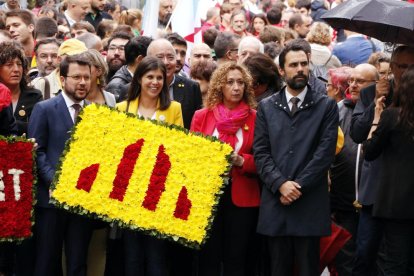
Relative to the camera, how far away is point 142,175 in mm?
9117

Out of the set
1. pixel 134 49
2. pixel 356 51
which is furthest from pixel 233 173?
pixel 356 51

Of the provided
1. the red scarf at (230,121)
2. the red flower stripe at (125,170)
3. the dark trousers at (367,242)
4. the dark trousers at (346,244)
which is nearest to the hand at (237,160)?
the red scarf at (230,121)

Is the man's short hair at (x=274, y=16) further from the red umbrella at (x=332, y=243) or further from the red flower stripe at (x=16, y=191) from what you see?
the red flower stripe at (x=16, y=191)

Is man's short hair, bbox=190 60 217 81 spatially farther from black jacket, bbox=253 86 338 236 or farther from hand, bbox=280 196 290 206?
hand, bbox=280 196 290 206

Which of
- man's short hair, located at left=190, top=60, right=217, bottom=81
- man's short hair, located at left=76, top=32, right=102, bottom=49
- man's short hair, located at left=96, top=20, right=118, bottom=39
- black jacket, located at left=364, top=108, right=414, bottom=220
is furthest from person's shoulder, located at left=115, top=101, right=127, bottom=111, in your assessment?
man's short hair, located at left=96, top=20, right=118, bottom=39

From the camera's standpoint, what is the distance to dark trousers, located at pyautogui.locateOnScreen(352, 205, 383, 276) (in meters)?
9.58

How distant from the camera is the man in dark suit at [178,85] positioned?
1052cm

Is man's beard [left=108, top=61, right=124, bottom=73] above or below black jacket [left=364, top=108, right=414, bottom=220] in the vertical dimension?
below

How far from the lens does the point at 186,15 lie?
14344 mm

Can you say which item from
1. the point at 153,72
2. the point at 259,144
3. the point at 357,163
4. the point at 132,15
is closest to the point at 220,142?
the point at 259,144

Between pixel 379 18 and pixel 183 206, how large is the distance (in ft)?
7.80

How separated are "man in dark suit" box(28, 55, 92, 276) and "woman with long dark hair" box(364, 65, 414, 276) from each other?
2678 millimetres

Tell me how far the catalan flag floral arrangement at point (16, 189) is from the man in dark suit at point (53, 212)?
20cm

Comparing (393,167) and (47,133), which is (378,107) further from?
(47,133)
